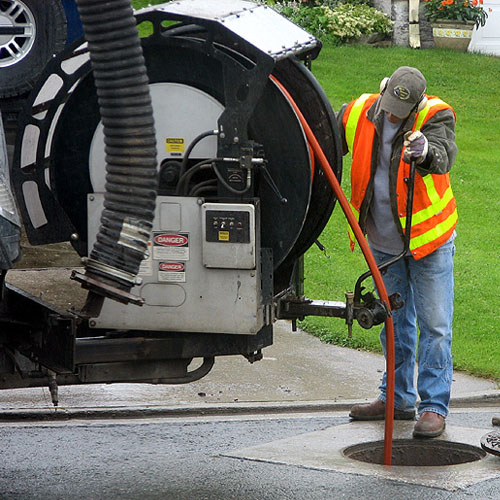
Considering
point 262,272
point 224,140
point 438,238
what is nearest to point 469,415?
point 438,238

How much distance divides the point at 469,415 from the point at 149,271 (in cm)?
271

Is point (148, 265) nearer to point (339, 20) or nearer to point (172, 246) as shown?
point (172, 246)

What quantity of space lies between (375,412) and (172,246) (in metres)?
1.88

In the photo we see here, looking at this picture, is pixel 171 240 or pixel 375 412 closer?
A: pixel 171 240

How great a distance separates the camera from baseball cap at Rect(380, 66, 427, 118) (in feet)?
16.7

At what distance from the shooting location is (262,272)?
14.0 feet

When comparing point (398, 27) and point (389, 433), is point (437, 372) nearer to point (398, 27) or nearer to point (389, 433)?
point (389, 433)

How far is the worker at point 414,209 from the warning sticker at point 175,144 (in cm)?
132

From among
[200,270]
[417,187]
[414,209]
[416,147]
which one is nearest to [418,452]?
[414,209]

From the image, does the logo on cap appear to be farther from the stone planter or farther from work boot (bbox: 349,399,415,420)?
the stone planter

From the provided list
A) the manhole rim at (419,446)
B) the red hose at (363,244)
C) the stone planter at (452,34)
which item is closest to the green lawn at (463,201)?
the stone planter at (452,34)

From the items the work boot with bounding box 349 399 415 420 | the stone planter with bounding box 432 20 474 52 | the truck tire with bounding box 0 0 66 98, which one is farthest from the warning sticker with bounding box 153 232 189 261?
the stone planter with bounding box 432 20 474 52

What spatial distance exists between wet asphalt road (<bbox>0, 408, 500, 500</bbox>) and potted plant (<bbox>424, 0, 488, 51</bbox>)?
14.6 metres

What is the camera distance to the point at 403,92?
16.8 ft
